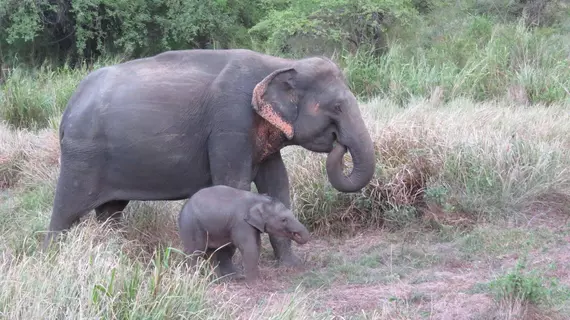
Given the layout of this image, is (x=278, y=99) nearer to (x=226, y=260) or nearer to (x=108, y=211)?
(x=226, y=260)

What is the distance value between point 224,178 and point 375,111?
14.0 ft

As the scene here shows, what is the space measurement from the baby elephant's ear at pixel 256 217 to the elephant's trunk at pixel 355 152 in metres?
0.73

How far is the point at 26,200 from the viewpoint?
9.29 m

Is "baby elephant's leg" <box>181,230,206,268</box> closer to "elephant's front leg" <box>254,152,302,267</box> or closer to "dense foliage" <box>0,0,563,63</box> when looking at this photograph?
"elephant's front leg" <box>254,152,302,267</box>

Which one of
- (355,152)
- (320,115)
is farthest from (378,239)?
(320,115)

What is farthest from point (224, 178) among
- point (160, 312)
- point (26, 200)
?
point (26, 200)

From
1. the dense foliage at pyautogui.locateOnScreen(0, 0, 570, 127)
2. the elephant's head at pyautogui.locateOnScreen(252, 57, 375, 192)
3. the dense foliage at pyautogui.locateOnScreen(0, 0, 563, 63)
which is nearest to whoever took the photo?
the elephant's head at pyautogui.locateOnScreen(252, 57, 375, 192)

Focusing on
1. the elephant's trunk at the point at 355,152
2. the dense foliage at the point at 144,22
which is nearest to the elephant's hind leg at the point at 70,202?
the elephant's trunk at the point at 355,152

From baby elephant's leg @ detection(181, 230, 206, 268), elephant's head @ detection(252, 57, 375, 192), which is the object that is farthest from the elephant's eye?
baby elephant's leg @ detection(181, 230, 206, 268)

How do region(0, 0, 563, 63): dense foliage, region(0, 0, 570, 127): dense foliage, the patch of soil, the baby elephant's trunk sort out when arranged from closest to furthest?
the patch of soil < the baby elephant's trunk < region(0, 0, 570, 127): dense foliage < region(0, 0, 563, 63): dense foliage

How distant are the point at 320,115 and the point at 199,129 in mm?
999

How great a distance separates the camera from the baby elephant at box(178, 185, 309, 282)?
6617 millimetres

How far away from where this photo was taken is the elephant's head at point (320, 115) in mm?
6871

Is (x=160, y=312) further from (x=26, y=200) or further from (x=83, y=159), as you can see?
(x=26, y=200)
